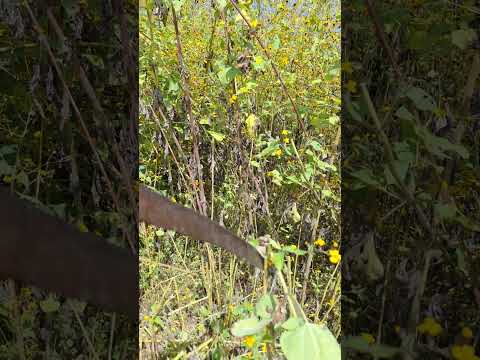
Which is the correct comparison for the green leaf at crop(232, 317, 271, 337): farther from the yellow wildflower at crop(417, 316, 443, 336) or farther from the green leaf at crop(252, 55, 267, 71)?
the green leaf at crop(252, 55, 267, 71)

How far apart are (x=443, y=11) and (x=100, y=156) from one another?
58cm

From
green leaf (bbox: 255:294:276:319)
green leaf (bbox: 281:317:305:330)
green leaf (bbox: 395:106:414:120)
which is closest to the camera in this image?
green leaf (bbox: 395:106:414:120)

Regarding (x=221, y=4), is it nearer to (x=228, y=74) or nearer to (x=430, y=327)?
(x=228, y=74)

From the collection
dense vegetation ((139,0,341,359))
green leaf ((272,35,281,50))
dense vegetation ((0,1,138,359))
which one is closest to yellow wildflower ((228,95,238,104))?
dense vegetation ((139,0,341,359))

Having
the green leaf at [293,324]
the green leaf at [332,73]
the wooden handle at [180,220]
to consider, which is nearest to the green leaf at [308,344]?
the green leaf at [293,324]

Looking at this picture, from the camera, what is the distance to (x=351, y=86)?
756mm

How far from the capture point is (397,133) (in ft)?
2.32

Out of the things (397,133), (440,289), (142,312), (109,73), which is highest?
(109,73)

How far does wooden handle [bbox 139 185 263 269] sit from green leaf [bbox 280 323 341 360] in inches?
6.5

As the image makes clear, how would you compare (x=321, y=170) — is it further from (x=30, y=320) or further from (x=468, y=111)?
(x=30, y=320)

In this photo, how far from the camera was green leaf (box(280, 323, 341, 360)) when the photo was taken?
2.14ft

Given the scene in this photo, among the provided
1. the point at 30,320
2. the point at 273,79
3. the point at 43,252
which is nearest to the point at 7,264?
the point at 43,252

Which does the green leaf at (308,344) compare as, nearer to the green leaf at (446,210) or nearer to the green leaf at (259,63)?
→ the green leaf at (446,210)

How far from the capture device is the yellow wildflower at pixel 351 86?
0.75 metres
